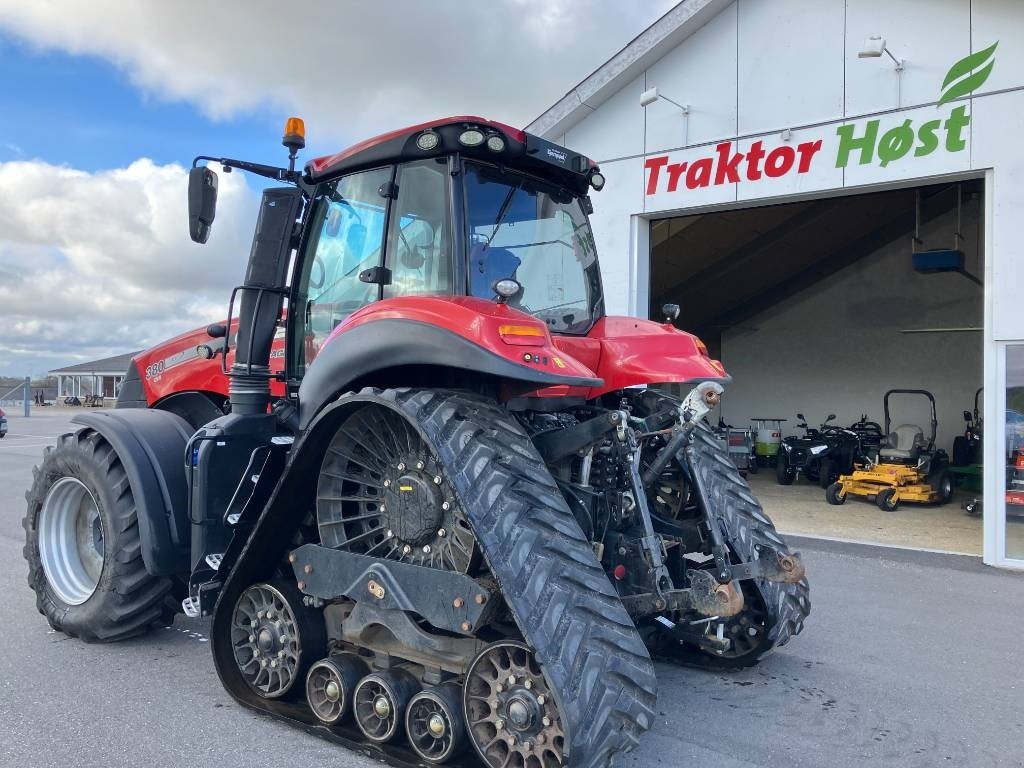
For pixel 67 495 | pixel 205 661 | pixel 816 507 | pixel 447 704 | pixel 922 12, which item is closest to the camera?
pixel 447 704

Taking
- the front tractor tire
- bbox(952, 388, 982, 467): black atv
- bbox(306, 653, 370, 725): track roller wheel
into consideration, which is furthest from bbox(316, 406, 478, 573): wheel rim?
bbox(952, 388, 982, 467): black atv

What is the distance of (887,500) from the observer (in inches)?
498

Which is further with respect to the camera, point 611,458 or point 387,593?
point 611,458

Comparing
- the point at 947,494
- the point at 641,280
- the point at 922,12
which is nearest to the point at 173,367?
the point at 641,280

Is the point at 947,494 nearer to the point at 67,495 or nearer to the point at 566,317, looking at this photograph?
the point at 566,317

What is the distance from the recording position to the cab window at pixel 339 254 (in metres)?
3.98

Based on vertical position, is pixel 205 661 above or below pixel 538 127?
below

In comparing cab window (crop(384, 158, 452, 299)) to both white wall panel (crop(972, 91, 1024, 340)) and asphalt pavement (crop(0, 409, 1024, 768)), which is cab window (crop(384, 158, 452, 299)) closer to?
asphalt pavement (crop(0, 409, 1024, 768))

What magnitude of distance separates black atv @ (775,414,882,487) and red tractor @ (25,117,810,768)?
11266 millimetres

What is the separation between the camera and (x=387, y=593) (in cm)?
339

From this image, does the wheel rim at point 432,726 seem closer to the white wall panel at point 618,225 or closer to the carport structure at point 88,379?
the white wall panel at point 618,225

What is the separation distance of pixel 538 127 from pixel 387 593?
894 centimetres

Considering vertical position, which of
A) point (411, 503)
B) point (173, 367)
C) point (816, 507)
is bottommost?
point (816, 507)

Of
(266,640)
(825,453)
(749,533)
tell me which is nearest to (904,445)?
(825,453)
